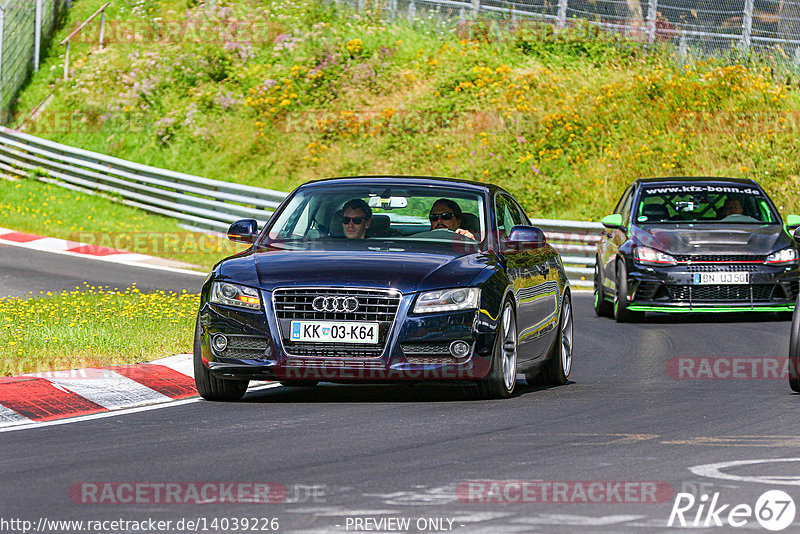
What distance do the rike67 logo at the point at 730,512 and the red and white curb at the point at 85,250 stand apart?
15.4 meters

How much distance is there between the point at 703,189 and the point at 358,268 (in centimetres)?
884

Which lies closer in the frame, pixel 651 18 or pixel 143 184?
pixel 143 184

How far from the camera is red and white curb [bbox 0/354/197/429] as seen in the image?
882 cm

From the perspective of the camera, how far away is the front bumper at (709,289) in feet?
52.6

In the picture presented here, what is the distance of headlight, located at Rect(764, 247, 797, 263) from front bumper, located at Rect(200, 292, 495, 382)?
7.79 metres

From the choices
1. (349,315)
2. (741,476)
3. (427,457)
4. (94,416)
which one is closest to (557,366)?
(349,315)

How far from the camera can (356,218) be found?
10.3 metres

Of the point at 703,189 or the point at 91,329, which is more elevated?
the point at 703,189

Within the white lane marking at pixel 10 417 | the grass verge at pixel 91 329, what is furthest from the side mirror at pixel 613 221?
the white lane marking at pixel 10 417

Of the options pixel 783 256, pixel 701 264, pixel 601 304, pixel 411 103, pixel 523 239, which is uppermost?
pixel 411 103

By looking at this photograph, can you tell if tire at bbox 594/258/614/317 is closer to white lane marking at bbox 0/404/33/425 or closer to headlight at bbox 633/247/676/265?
headlight at bbox 633/247/676/265

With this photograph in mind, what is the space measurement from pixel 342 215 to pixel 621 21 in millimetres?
25334

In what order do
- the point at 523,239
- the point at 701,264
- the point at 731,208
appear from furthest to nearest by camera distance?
the point at 731,208, the point at 701,264, the point at 523,239

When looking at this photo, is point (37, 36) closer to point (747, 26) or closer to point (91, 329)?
point (747, 26)
